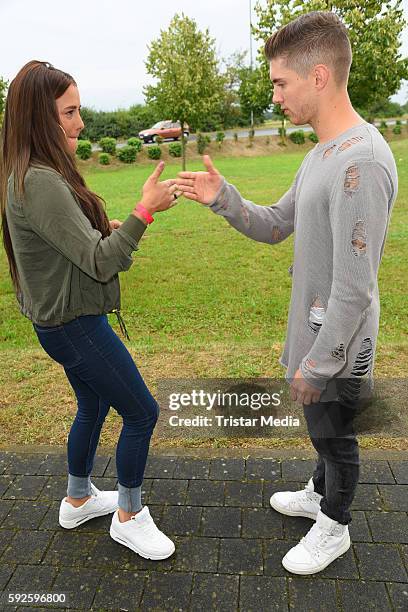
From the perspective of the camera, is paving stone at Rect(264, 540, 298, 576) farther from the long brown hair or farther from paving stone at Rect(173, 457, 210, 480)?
the long brown hair

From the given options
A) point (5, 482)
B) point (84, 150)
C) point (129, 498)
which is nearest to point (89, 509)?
point (129, 498)

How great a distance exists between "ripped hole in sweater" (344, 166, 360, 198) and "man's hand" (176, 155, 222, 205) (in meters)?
0.79

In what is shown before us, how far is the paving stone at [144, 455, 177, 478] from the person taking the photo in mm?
3204

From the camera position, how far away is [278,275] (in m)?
7.68

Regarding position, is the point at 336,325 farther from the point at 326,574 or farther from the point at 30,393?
the point at 30,393

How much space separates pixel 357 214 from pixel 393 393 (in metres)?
2.77

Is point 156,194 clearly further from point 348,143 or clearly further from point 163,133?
point 163,133

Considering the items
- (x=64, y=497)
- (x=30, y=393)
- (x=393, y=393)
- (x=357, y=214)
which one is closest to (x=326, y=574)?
(x=64, y=497)

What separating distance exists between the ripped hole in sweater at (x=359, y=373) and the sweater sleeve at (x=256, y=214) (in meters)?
0.83

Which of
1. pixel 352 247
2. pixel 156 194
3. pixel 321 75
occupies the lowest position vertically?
pixel 352 247

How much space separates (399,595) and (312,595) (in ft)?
1.25

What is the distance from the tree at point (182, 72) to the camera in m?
22.5

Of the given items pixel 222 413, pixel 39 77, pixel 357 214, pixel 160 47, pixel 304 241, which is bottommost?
pixel 222 413

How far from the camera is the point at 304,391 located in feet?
7.00
